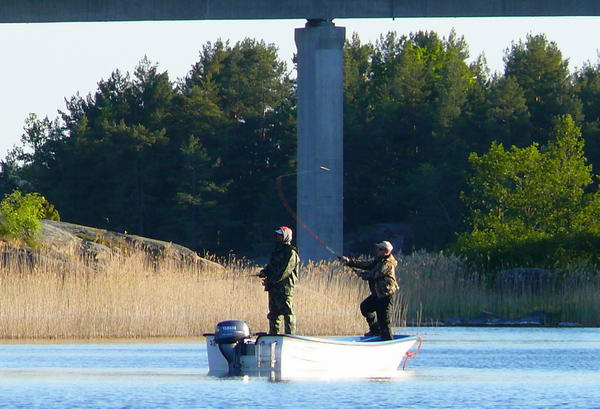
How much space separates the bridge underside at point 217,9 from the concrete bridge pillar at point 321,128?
1.03 metres

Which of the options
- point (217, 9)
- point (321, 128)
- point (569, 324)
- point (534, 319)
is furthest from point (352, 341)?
point (217, 9)

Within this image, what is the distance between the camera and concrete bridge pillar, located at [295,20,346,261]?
143 feet

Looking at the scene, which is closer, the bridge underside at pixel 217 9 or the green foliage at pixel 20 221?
the green foliage at pixel 20 221

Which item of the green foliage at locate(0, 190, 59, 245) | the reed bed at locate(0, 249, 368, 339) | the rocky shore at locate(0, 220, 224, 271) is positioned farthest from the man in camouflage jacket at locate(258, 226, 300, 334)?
the green foliage at locate(0, 190, 59, 245)

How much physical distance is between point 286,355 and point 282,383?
403 mm

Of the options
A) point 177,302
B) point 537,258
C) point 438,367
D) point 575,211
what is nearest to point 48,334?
point 177,302

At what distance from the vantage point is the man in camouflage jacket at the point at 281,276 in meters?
25.6

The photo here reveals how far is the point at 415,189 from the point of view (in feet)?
225

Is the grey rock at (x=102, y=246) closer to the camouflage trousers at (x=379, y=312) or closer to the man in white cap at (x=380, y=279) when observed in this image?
the camouflage trousers at (x=379, y=312)

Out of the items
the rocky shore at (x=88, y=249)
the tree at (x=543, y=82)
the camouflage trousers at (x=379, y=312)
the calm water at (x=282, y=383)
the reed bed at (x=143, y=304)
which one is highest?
the tree at (x=543, y=82)

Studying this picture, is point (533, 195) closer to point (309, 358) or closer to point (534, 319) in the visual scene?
point (534, 319)

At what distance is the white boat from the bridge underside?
1814 centimetres

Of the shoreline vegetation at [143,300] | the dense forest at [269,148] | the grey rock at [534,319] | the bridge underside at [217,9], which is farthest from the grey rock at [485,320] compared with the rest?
the dense forest at [269,148]

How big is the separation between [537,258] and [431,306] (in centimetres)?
607
